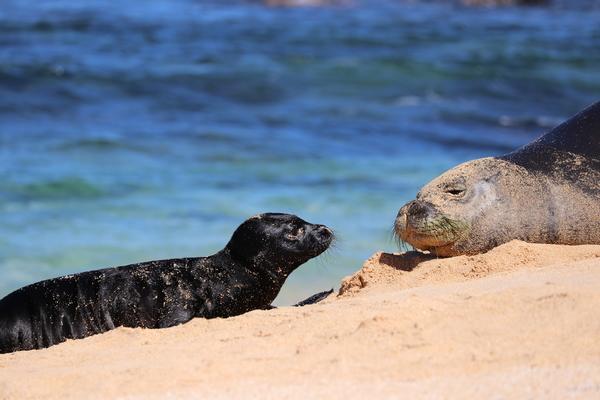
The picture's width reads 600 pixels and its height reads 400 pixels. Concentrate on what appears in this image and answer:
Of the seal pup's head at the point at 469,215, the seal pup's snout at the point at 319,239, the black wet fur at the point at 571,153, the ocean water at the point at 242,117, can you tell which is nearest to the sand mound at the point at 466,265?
the seal pup's head at the point at 469,215

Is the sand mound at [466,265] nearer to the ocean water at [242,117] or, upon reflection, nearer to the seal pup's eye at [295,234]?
the seal pup's eye at [295,234]

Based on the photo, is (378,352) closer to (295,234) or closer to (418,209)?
(418,209)

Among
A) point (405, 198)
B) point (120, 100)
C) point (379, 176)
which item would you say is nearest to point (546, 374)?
point (405, 198)

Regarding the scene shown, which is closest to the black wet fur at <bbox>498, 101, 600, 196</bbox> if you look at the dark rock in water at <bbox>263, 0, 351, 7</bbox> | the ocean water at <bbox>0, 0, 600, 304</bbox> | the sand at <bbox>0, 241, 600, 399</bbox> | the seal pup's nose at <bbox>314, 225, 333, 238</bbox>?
the sand at <bbox>0, 241, 600, 399</bbox>

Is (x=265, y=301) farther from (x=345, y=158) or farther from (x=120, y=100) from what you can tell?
(x=120, y=100)

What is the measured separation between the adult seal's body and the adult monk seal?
2.92 ft

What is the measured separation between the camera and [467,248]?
16.8 ft

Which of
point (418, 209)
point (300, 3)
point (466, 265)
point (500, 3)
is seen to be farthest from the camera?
point (500, 3)

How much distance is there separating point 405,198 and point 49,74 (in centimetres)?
809

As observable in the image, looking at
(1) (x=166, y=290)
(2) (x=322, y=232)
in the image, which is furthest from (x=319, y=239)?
(1) (x=166, y=290)

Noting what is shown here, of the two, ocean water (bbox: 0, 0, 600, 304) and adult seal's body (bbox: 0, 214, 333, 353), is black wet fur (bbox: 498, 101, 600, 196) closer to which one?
adult seal's body (bbox: 0, 214, 333, 353)

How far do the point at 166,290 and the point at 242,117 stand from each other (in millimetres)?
9394

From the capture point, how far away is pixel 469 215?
5.08 m

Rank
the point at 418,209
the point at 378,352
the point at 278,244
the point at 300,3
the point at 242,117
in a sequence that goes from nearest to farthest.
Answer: the point at 378,352, the point at 418,209, the point at 278,244, the point at 242,117, the point at 300,3
